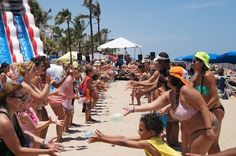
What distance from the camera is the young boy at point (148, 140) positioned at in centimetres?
326

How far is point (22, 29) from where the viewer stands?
18.8 m

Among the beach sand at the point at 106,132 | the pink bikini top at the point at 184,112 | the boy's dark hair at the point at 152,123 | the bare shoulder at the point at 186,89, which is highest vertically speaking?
the bare shoulder at the point at 186,89

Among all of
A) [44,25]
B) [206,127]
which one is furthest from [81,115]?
[44,25]

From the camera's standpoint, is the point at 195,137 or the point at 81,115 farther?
the point at 81,115

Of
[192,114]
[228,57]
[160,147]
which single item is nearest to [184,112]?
[192,114]

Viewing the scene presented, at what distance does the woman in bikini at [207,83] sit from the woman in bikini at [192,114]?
0.63 m

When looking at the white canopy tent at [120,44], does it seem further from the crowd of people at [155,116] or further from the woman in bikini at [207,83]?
the woman in bikini at [207,83]

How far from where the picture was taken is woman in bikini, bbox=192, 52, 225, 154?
16.2 ft

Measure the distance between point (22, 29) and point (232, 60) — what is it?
38.4ft

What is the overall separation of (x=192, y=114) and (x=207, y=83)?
954 millimetres

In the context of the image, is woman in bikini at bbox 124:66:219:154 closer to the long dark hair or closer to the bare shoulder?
the bare shoulder

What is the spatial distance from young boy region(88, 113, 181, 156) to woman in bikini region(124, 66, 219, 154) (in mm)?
786

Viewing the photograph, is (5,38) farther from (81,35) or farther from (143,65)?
(81,35)

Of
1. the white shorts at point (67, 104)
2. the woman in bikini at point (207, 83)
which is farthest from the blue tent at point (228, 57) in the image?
the woman in bikini at point (207, 83)
